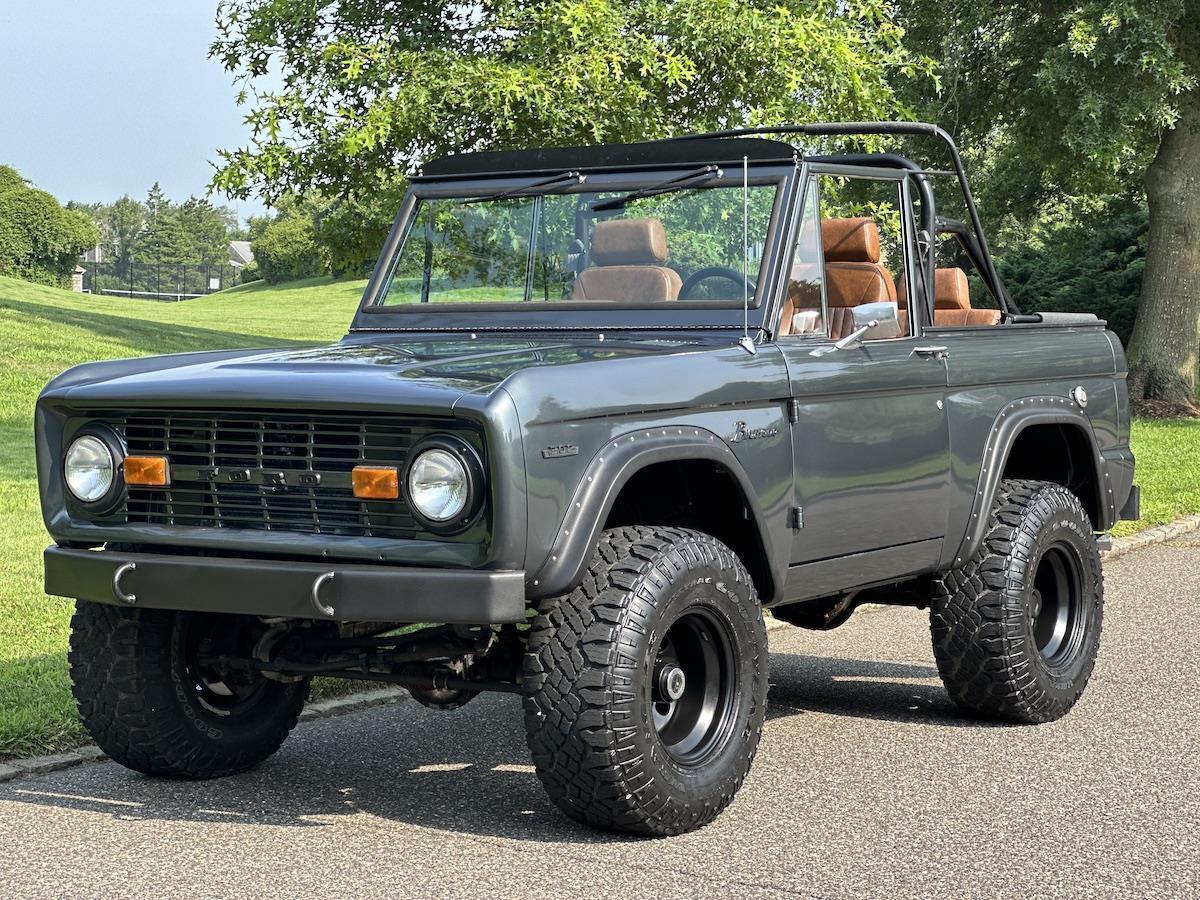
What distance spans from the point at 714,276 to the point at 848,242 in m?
0.77

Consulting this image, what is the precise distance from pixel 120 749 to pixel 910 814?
2.49 m

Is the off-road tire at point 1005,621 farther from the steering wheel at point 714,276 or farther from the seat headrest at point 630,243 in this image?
the seat headrest at point 630,243

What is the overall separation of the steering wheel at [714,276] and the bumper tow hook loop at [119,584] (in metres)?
2.05

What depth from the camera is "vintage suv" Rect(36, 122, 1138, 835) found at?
15.5 feet

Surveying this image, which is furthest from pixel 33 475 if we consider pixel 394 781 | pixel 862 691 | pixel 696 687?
pixel 696 687

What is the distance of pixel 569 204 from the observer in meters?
6.25

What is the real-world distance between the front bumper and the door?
140cm

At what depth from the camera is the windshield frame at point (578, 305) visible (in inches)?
229

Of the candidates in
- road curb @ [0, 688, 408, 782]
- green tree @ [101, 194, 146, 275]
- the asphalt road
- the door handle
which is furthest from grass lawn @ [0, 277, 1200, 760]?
green tree @ [101, 194, 146, 275]

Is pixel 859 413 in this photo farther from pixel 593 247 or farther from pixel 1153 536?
pixel 1153 536

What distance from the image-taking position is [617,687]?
475 centimetres

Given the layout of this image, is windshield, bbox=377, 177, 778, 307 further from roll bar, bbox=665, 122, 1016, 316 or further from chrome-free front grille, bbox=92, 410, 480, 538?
chrome-free front grille, bbox=92, 410, 480, 538

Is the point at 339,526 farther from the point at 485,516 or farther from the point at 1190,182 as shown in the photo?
the point at 1190,182

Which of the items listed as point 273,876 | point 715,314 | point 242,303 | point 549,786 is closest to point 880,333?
point 715,314
